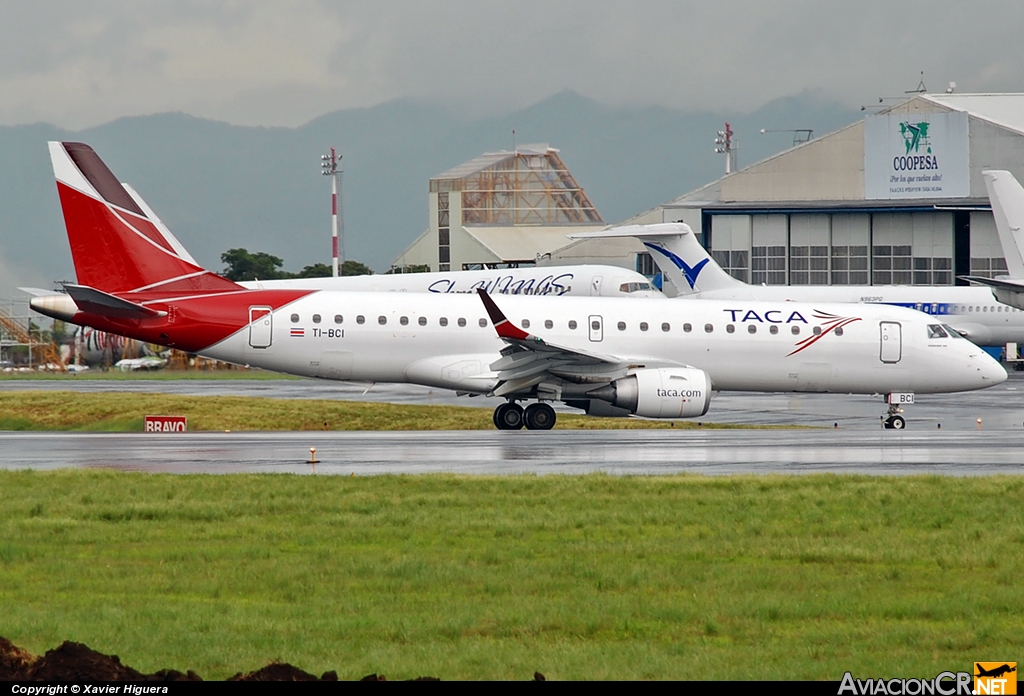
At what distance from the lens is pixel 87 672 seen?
681 cm

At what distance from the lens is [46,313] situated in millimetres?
27328

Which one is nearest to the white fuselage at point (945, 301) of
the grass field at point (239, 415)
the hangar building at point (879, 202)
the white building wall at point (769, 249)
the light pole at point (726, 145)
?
the hangar building at point (879, 202)

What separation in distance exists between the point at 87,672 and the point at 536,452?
48.9 feet

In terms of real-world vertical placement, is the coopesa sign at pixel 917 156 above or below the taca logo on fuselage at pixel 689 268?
above

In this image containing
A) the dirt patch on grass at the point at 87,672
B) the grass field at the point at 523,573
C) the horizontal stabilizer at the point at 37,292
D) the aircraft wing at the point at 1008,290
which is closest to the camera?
the dirt patch on grass at the point at 87,672

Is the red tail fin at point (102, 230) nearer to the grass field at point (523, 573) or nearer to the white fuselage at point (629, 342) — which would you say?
the white fuselage at point (629, 342)

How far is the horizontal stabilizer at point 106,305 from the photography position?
2619 centimetres

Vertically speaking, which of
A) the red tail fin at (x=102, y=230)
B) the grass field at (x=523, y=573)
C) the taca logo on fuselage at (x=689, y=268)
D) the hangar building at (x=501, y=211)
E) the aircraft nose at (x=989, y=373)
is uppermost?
the hangar building at (x=501, y=211)

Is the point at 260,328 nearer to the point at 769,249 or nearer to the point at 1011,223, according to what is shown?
the point at 1011,223

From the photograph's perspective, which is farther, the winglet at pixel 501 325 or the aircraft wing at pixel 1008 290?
the aircraft wing at pixel 1008 290

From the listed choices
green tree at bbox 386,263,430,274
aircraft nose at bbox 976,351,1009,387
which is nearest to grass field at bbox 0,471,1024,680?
aircraft nose at bbox 976,351,1009,387

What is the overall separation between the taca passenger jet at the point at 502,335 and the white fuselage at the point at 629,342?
0.03m

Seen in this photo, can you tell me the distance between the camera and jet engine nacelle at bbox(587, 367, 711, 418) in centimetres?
2638

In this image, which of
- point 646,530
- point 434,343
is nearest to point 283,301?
point 434,343
